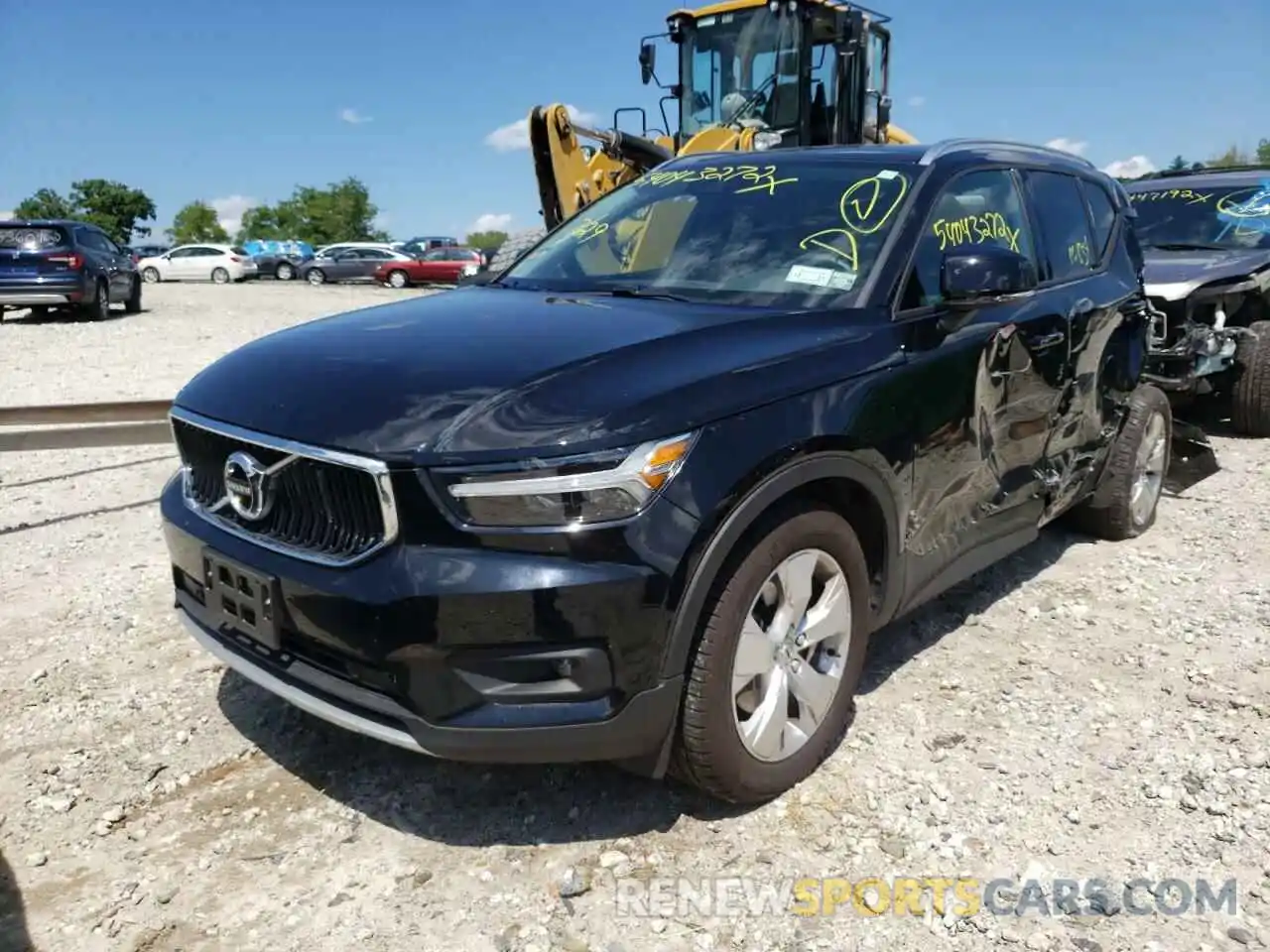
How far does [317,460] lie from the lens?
241 centimetres

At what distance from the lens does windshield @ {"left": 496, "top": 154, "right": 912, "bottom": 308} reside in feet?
10.6

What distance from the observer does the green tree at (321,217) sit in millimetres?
83250

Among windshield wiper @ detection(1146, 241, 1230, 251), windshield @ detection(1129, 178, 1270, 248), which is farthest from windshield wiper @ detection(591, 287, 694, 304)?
windshield wiper @ detection(1146, 241, 1230, 251)

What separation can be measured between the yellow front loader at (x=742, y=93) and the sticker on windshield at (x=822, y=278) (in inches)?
277

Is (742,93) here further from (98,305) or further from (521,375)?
(98,305)

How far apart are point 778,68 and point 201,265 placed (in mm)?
30585

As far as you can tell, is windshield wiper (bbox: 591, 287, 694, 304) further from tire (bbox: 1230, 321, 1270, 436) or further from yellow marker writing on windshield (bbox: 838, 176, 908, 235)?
tire (bbox: 1230, 321, 1270, 436)

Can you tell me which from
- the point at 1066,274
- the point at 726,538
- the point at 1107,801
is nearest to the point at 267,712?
the point at 726,538

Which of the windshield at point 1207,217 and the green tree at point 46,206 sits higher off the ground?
the green tree at point 46,206

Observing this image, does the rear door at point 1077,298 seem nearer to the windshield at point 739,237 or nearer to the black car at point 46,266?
the windshield at point 739,237

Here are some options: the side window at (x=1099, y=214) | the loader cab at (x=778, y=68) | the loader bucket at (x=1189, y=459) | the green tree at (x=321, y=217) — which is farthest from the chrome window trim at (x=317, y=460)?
the green tree at (x=321, y=217)

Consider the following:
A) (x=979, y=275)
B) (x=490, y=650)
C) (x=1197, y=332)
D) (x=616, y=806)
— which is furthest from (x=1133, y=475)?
(x=490, y=650)

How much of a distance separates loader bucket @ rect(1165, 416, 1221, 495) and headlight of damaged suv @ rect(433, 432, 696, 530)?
5056 millimetres

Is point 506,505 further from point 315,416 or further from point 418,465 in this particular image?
point 315,416
